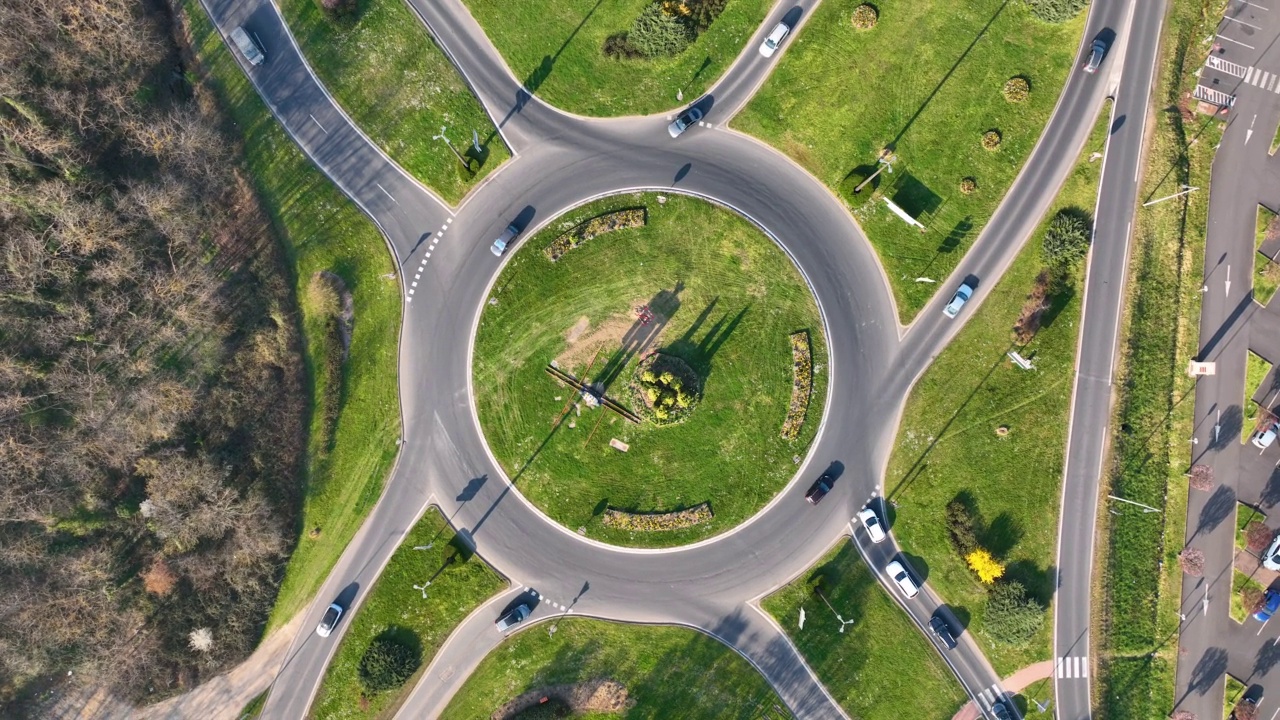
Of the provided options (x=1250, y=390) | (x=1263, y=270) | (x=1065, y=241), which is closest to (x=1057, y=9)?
(x=1065, y=241)

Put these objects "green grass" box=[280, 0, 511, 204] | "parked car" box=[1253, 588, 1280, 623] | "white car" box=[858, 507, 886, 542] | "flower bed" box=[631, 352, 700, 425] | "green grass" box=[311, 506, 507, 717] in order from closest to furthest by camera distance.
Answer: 1. "flower bed" box=[631, 352, 700, 425]
2. "parked car" box=[1253, 588, 1280, 623]
3. "white car" box=[858, 507, 886, 542]
4. "green grass" box=[311, 506, 507, 717]
5. "green grass" box=[280, 0, 511, 204]

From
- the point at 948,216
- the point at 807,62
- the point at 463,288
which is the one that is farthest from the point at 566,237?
the point at 948,216

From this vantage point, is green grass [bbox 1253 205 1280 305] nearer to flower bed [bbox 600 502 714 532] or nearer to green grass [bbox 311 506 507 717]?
flower bed [bbox 600 502 714 532]

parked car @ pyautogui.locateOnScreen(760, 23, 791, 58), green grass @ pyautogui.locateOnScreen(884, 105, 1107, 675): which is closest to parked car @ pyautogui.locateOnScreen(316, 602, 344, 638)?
green grass @ pyautogui.locateOnScreen(884, 105, 1107, 675)

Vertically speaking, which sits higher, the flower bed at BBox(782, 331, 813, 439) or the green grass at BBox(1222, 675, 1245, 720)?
the flower bed at BBox(782, 331, 813, 439)

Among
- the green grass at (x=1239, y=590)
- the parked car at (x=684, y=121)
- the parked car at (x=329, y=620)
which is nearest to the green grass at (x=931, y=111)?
the parked car at (x=684, y=121)

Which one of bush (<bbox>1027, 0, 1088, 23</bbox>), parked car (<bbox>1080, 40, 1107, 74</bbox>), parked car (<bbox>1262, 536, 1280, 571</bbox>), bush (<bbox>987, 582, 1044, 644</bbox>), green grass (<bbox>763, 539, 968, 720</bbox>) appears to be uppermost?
bush (<bbox>1027, 0, 1088, 23</bbox>)

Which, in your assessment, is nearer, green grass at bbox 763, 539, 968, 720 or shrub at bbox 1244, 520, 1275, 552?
shrub at bbox 1244, 520, 1275, 552
